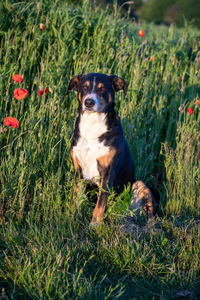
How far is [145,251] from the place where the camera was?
2699 millimetres

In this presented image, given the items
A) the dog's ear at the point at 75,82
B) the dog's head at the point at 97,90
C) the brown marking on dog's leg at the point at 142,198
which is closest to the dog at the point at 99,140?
the dog's head at the point at 97,90

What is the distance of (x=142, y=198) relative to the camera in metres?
3.78

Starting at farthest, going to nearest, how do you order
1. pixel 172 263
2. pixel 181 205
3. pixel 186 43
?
pixel 186 43, pixel 181 205, pixel 172 263

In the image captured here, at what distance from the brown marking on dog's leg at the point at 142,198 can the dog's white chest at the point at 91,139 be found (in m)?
0.77

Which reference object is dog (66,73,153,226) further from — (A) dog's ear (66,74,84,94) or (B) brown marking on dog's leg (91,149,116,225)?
(A) dog's ear (66,74,84,94)

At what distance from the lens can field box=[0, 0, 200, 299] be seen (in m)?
2.35

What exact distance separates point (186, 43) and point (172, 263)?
4.39 meters

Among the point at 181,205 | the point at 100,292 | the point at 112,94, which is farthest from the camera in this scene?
the point at 181,205

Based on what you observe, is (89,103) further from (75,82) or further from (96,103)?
(75,82)

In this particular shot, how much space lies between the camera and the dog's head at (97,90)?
3.07 m

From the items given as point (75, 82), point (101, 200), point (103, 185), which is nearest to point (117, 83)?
point (75, 82)

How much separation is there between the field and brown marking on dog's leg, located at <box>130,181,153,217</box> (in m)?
0.20

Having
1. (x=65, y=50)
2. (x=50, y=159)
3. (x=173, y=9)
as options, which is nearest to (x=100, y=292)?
(x=50, y=159)

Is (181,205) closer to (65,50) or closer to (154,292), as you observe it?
(154,292)
